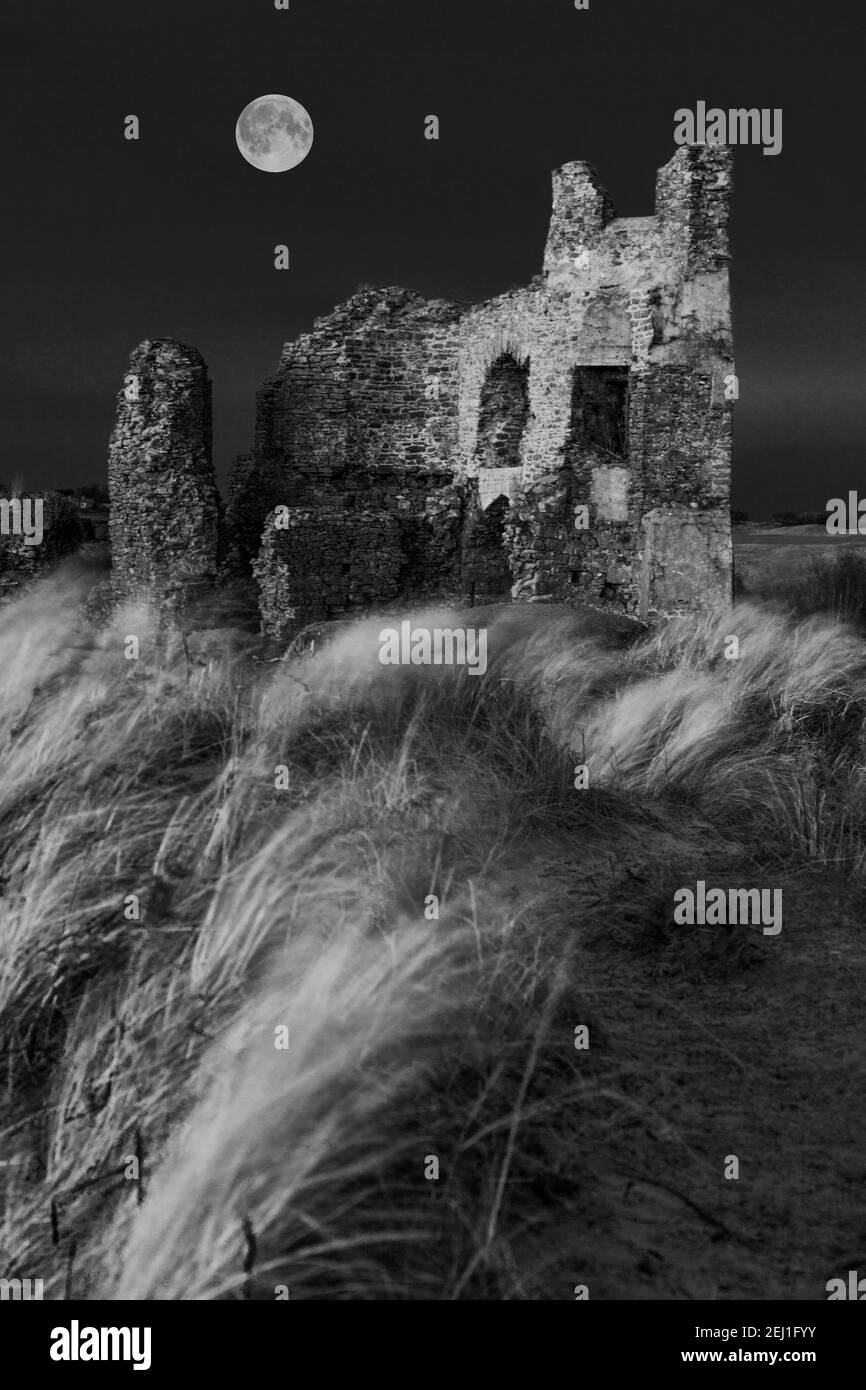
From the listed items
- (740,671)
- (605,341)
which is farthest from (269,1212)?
(605,341)

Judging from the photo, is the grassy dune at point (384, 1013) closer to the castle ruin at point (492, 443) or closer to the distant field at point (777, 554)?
the castle ruin at point (492, 443)

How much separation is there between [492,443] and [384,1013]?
56.2 feet

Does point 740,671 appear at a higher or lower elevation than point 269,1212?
higher

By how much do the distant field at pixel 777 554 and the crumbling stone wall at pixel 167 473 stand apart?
7.47 m

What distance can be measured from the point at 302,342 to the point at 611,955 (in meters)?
17.2

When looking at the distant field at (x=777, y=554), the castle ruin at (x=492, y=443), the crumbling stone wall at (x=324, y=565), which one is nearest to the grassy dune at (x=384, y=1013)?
the castle ruin at (x=492, y=443)

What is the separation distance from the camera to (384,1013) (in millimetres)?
3379

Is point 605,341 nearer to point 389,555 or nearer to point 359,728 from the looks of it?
point 389,555

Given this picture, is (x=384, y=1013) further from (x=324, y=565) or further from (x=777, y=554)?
(x=777, y=554)

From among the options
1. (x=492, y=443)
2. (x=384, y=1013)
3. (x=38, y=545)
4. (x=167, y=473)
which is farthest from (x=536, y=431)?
(x=384, y=1013)

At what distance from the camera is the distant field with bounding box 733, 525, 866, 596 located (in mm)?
19594

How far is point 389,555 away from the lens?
18703mm

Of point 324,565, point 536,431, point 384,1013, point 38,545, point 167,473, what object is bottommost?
point 384,1013

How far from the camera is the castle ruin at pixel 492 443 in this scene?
16.4 m
